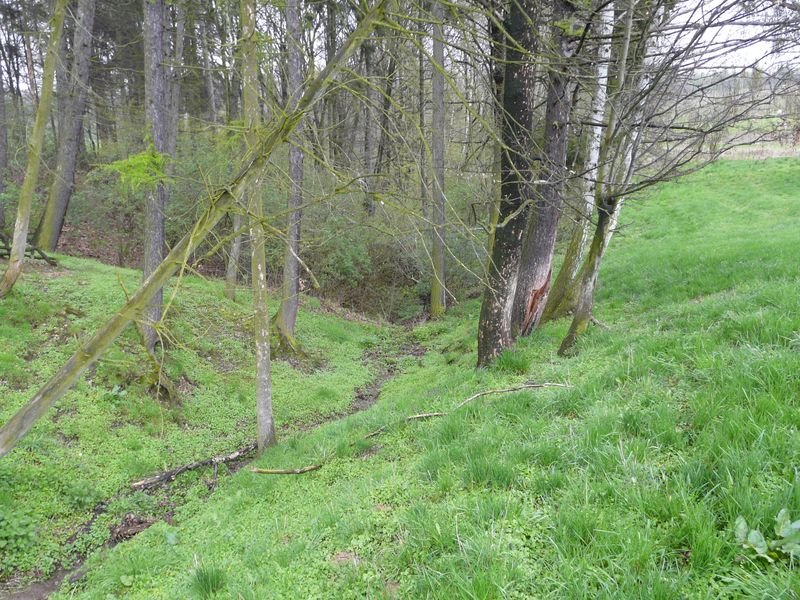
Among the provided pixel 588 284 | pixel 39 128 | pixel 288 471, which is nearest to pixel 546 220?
pixel 588 284

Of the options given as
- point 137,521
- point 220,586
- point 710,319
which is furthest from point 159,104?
point 710,319

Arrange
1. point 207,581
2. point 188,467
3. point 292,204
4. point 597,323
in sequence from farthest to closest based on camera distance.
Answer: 1. point 292,204
2. point 597,323
3. point 188,467
4. point 207,581

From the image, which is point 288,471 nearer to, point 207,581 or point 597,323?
point 207,581

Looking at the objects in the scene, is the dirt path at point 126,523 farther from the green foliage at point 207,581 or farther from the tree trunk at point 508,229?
the tree trunk at point 508,229

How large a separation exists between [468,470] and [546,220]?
4929mm

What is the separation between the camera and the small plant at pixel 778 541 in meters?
1.68

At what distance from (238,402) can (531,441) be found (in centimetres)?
632

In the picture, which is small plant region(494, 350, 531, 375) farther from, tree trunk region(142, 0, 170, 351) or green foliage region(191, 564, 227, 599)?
tree trunk region(142, 0, 170, 351)

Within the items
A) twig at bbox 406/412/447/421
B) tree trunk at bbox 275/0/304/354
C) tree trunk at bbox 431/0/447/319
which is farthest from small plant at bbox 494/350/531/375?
tree trunk at bbox 431/0/447/319

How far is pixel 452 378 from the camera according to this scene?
616 centimetres

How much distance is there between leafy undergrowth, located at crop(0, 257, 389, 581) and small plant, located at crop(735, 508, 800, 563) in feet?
9.87

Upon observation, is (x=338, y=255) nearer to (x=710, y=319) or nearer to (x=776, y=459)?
(x=710, y=319)

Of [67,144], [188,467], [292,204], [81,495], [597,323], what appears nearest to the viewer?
[81,495]

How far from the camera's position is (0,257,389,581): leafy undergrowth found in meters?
4.81
